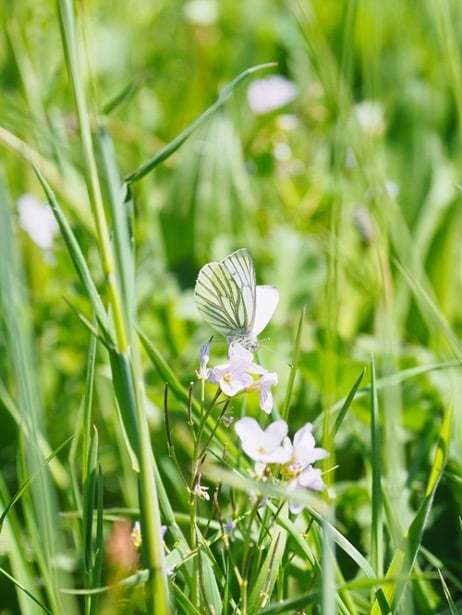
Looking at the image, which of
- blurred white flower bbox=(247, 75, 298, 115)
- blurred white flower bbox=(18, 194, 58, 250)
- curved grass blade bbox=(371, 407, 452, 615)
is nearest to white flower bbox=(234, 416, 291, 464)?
curved grass blade bbox=(371, 407, 452, 615)

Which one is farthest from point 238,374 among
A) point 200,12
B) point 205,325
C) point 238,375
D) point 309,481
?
point 200,12

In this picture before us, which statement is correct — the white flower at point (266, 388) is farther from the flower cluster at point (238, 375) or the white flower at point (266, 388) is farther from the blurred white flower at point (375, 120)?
the blurred white flower at point (375, 120)

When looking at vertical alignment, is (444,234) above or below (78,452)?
above

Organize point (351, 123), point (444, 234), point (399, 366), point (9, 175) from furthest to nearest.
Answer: point (9, 175) → point (444, 234) → point (399, 366) → point (351, 123)

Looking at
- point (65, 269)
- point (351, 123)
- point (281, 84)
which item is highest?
point (281, 84)

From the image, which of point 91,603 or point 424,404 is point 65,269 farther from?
point 91,603

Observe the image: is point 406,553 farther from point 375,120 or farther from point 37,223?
point 375,120

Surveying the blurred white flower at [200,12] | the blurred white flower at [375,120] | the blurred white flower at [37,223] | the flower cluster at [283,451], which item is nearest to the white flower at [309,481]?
the flower cluster at [283,451]

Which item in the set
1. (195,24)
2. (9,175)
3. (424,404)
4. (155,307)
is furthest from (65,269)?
(195,24)
